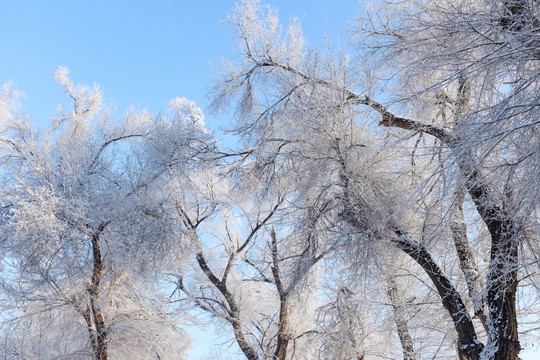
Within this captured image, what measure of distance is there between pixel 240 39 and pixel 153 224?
3737 millimetres

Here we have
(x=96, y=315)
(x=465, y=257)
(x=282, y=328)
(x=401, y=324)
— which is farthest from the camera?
(x=282, y=328)

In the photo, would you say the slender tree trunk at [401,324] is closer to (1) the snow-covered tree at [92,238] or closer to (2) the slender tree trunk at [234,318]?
(2) the slender tree trunk at [234,318]

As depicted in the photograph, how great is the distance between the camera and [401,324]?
9.04 metres

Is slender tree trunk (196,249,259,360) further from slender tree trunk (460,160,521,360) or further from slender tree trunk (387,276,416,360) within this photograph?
slender tree trunk (460,160,521,360)

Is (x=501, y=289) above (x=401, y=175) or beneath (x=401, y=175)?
beneath

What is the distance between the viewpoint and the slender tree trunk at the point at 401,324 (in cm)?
870

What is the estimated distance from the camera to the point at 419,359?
951cm

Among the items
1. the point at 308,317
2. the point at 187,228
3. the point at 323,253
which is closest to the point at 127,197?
the point at 187,228

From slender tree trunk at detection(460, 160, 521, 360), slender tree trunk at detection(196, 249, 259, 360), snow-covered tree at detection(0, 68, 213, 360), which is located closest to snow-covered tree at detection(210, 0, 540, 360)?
slender tree trunk at detection(460, 160, 521, 360)

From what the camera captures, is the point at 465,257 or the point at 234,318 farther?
the point at 234,318

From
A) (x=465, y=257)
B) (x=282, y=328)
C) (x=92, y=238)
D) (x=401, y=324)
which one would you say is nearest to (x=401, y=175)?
(x=465, y=257)

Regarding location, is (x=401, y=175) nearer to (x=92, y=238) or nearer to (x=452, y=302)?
(x=452, y=302)

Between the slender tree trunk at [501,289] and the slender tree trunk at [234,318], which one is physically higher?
the slender tree trunk at [234,318]

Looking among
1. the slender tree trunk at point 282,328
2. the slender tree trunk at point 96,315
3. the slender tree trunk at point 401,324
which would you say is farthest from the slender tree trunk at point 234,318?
the slender tree trunk at point 401,324
